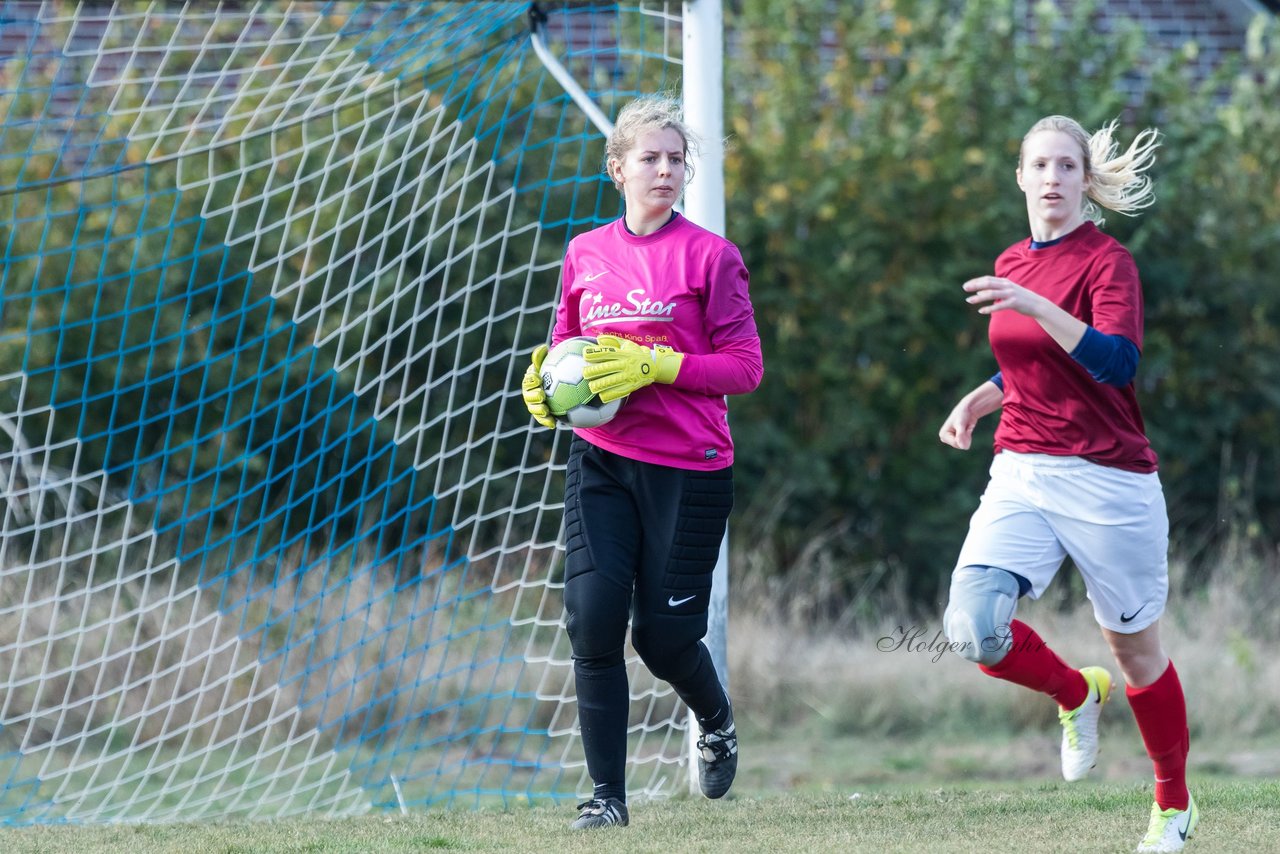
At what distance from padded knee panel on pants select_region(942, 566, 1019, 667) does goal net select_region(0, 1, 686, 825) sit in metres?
2.18

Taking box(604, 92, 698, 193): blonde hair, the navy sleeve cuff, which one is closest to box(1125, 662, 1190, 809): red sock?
the navy sleeve cuff

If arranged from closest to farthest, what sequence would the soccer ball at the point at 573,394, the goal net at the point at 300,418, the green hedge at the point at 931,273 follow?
the soccer ball at the point at 573,394 < the goal net at the point at 300,418 < the green hedge at the point at 931,273

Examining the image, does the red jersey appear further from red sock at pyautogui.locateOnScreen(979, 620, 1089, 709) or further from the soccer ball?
the soccer ball

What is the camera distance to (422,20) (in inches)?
234

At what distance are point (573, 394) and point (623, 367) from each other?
0.16m

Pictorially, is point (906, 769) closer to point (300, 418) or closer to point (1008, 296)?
point (1008, 296)

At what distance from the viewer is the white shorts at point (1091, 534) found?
346 centimetres

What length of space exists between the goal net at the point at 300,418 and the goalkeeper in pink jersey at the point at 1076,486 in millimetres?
2187

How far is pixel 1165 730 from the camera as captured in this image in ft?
11.4

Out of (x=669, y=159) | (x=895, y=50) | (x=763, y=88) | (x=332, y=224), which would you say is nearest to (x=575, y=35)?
(x=763, y=88)

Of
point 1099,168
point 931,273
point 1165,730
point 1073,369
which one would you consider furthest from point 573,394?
point 931,273

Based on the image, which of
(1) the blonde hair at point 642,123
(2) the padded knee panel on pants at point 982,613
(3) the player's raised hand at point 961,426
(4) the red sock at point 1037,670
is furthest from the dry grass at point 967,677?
(1) the blonde hair at point 642,123

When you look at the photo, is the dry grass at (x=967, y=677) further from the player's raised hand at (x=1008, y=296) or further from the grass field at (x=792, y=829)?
the player's raised hand at (x=1008, y=296)

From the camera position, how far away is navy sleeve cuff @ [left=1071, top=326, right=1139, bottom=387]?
3.24m
